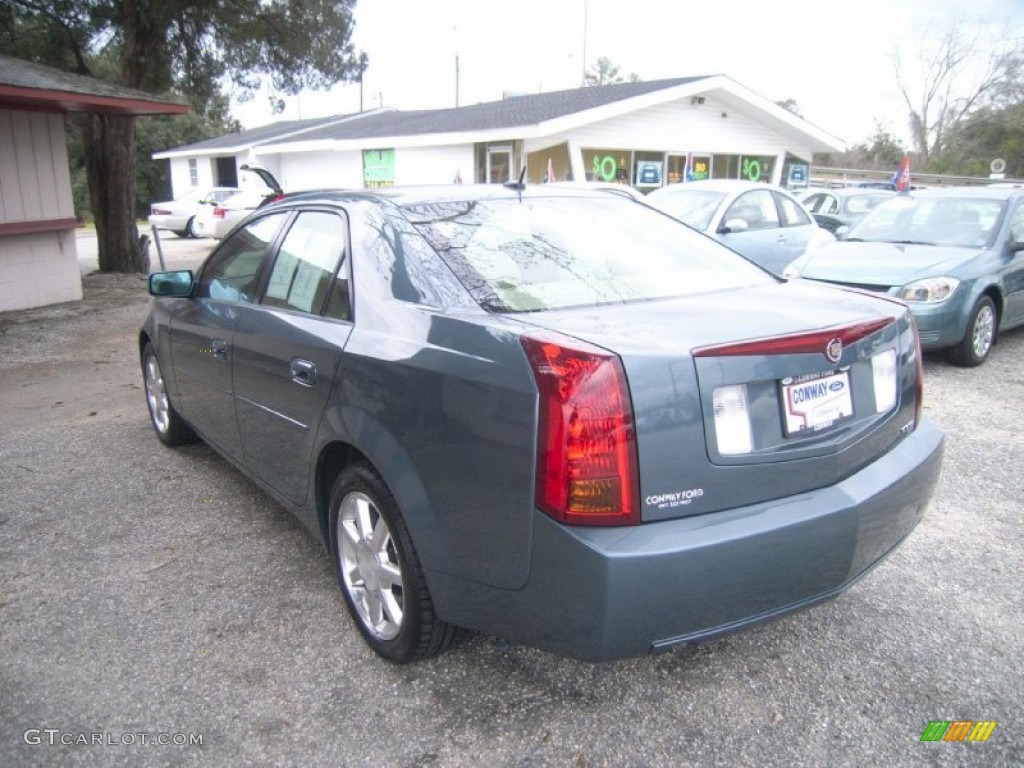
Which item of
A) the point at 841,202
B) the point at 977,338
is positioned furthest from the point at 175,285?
the point at 841,202

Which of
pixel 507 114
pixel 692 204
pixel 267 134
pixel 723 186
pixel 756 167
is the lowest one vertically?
pixel 692 204

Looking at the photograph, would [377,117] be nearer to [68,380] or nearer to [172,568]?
[68,380]

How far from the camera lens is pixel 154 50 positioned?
13781 millimetres

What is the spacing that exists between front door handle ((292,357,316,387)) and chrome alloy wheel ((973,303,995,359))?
5.95 meters

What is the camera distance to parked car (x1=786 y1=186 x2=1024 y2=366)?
6.52 m

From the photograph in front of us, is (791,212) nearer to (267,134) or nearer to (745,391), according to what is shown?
(745,391)

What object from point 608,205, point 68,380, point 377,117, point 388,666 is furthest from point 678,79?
point 388,666

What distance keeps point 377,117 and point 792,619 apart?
29.7 metres

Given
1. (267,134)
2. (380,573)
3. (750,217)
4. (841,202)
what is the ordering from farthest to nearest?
1. (267,134)
2. (841,202)
3. (750,217)
4. (380,573)

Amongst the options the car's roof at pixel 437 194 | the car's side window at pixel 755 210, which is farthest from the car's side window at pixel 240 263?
the car's side window at pixel 755 210

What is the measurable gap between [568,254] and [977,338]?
5.41 metres

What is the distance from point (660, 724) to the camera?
2.42 m

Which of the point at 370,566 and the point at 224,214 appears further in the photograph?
the point at 224,214

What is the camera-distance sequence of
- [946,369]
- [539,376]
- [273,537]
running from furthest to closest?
[946,369]
[273,537]
[539,376]
